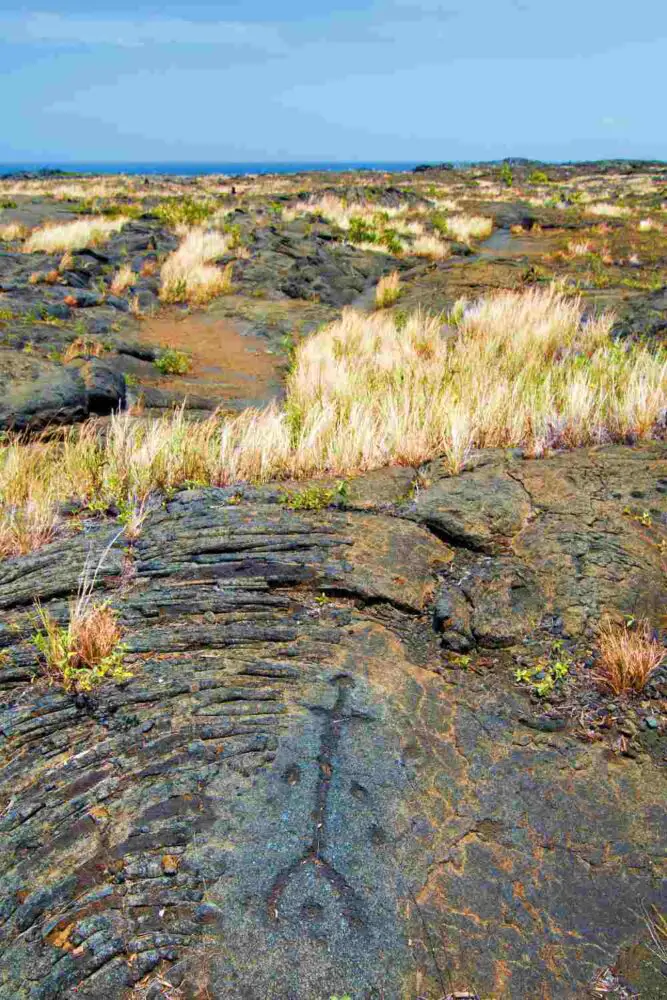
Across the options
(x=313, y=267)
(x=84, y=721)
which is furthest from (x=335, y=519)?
(x=313, y=267)

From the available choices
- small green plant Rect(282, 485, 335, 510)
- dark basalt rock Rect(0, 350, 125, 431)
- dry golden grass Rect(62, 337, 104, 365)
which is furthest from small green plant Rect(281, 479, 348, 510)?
dry golden grass Rect(62, 337, 104, 365)

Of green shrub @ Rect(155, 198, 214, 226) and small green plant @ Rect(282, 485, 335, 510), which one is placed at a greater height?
green shrub @ Rect(155, 198, 214, 226)

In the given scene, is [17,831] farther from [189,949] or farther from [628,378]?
[628,378]

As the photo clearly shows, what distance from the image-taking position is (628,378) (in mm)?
6387

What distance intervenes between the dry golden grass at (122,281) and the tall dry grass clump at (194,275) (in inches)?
25.2

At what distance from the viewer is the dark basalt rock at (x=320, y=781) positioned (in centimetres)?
206

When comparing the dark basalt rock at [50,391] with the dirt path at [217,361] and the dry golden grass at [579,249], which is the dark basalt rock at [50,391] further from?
the dry golden grass at [579,249]

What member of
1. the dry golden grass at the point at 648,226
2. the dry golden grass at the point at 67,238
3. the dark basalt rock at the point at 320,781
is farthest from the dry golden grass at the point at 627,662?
the dry golden grass at the point at 648,226

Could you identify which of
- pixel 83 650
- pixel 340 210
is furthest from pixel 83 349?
pixel 340 210

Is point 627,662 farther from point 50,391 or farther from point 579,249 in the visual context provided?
point 579,249

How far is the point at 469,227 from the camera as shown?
22.7 metres

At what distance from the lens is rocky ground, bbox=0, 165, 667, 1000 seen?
6.81ft

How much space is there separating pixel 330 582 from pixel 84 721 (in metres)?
1.54

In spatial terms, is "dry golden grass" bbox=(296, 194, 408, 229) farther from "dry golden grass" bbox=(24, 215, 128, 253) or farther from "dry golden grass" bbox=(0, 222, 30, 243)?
"dry golden grass" bbox=(0, 222, 30, 243)
